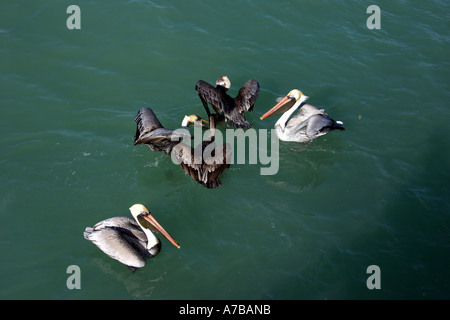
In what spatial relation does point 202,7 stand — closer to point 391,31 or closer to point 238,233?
point 391,31

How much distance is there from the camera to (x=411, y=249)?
8.11 metres

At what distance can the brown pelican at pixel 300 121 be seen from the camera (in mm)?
9859

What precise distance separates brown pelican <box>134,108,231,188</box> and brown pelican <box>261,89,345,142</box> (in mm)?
2003

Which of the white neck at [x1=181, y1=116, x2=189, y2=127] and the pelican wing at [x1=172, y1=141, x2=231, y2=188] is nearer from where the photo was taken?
the pelican wing at [x1=172, y1=141, x2=231, y2=188]

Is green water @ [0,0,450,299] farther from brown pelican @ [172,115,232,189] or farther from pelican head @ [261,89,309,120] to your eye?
pelican head @ [261,89,309,120]

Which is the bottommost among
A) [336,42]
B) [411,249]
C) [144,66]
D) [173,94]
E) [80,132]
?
[411,249]

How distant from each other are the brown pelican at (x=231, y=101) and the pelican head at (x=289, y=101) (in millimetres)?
Answer: 550

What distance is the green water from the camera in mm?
7637

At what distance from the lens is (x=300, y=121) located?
34.3 feet

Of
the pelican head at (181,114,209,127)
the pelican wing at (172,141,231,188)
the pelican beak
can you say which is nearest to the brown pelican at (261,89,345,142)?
the pelican head at (181,114,209,127)

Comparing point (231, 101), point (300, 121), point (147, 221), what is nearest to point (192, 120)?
point (231, 101)

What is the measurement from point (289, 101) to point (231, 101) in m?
1.38
